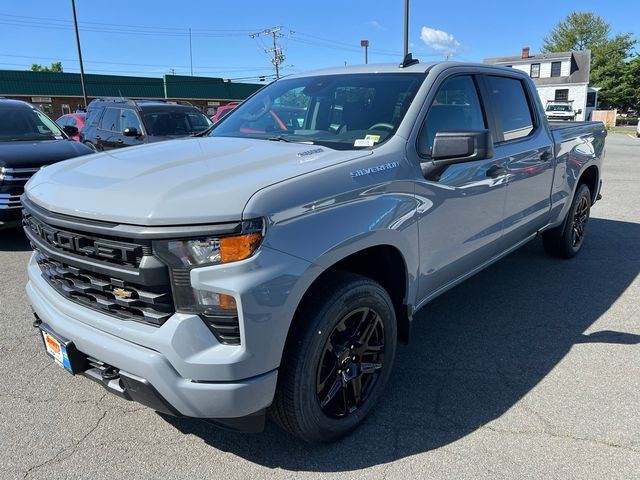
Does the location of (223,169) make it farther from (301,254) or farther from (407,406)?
(407,406)

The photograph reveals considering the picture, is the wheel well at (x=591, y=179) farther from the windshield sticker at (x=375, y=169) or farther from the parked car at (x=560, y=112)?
the parked car at (x=560, y=112)

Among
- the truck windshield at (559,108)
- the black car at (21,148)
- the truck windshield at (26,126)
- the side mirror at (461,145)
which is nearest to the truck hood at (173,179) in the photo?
the side mirror at (461,145)

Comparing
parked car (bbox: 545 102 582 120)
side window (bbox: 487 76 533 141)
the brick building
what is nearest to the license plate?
side window (bbox: 487 76 533 141)

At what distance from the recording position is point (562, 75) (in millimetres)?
52094

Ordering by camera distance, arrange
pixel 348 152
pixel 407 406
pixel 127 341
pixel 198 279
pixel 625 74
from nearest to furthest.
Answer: pixel 198 279 → pixel 127 341 → pixel 348 152 → pixel 407 406 → pixel 625 74

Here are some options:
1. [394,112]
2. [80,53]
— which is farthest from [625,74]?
[394,112]

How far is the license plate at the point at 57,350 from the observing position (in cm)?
234

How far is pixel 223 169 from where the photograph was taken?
2396 millimetres

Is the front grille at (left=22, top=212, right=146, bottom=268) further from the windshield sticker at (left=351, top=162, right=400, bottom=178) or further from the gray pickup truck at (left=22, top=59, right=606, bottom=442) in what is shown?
the windshield sticker at (left=351, top=162, right=400, bottom=178)

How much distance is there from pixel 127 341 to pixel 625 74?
68921 millimetres

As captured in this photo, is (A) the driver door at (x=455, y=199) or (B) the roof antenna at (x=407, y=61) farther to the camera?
(B) the roof antenna at (x=407, y=61)

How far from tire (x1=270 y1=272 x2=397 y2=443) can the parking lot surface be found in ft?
0.57

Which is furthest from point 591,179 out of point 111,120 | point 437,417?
point 111,120

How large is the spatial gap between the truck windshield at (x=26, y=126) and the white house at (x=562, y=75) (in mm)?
51048
